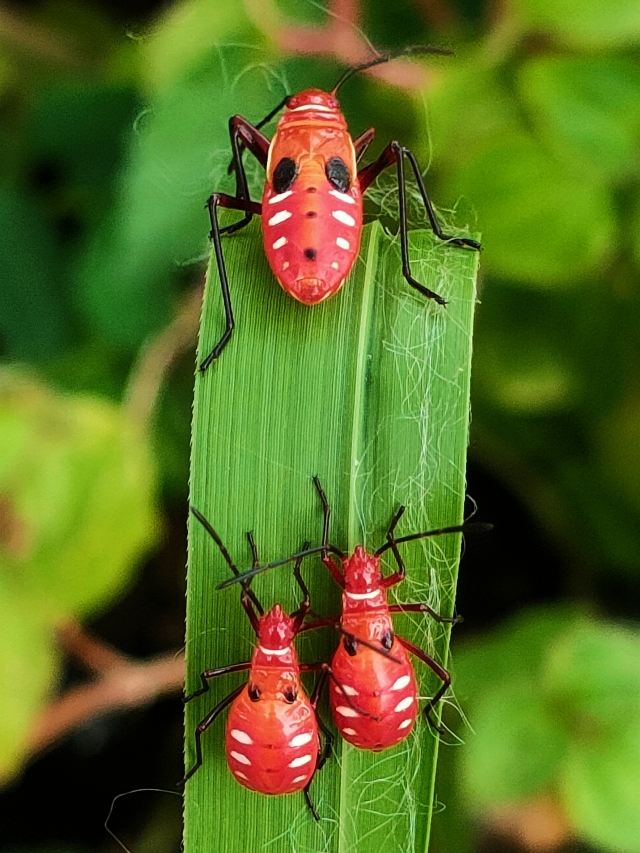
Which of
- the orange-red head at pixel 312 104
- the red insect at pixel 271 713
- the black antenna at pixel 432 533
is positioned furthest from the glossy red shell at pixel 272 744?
the orange-red head at pixel 312 104

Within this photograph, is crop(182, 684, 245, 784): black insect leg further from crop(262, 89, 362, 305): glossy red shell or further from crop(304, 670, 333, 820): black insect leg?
crop(262, 89, 362, 305): glossy red shell

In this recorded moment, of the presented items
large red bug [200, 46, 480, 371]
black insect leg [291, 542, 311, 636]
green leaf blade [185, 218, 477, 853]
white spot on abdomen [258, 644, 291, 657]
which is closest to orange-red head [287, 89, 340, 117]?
large red bug [200, 46, 480, 371]

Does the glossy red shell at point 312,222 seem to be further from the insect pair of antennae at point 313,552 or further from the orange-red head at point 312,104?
the insect pair of antennae at point 313,552

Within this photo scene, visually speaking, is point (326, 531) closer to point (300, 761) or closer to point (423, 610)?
point (423, 610)

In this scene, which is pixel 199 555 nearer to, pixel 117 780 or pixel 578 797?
pixel 578 797

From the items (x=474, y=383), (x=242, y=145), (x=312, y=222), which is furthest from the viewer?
(x=474, y=383)

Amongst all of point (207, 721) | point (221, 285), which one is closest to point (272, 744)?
point (207, 721)
